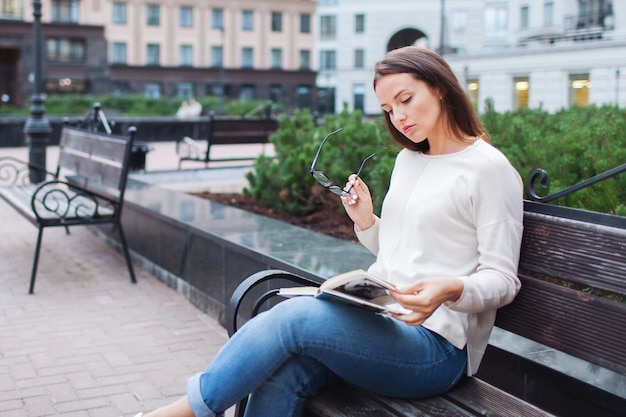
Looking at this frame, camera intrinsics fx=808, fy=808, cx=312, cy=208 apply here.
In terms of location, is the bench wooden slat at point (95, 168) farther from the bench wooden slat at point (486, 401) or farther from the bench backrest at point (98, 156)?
the bench wooden slat at point (486, 401)

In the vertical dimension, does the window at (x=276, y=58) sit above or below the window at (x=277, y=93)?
above

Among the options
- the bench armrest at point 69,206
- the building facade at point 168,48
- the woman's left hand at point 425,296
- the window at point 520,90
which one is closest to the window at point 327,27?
the building facade at point 168,48

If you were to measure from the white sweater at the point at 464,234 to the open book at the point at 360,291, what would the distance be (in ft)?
0.59

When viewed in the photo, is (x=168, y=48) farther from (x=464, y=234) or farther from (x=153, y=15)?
(x=464, y=234)

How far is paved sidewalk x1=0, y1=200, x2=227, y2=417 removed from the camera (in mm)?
4090

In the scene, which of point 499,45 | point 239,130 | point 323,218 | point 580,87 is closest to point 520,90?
point 580,87

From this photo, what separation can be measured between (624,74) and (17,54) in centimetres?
3850

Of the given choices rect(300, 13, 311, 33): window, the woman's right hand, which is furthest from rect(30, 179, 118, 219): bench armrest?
rect(300, 13, 311, 33): window

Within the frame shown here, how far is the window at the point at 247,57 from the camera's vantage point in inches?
2406

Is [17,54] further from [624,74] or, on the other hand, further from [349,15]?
[624,74]

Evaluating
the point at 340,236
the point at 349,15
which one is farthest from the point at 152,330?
the point at 349,15

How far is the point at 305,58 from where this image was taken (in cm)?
6450

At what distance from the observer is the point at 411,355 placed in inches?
98.7

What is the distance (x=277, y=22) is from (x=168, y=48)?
30.9 ft
